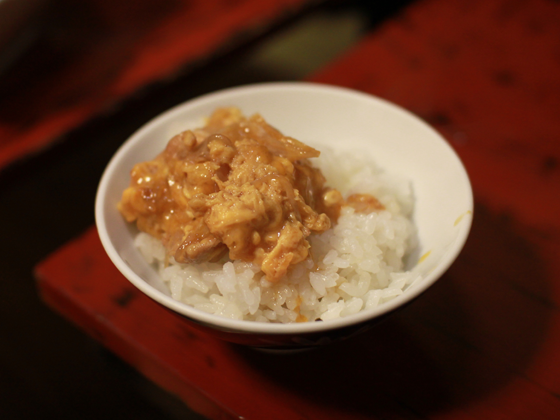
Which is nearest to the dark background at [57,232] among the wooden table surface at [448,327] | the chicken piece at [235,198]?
the wooden table surface at [448,327]

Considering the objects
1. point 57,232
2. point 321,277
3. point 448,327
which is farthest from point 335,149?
point 57,232

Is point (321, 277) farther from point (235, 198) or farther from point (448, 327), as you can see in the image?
point (448, 327)

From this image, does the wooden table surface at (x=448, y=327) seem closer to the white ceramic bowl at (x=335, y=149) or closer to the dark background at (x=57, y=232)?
the white ceramic bowl at (x=335, y=149)

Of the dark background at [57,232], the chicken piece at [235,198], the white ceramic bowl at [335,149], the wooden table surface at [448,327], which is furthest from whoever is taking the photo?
the dark background at [57,232]

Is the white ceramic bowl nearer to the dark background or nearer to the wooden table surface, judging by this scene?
the wooden table surface

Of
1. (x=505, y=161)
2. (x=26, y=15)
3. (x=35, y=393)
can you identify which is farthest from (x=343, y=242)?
(x=26, y=15)

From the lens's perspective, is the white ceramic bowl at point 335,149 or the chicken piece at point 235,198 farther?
the chicken piece at point 235,198
